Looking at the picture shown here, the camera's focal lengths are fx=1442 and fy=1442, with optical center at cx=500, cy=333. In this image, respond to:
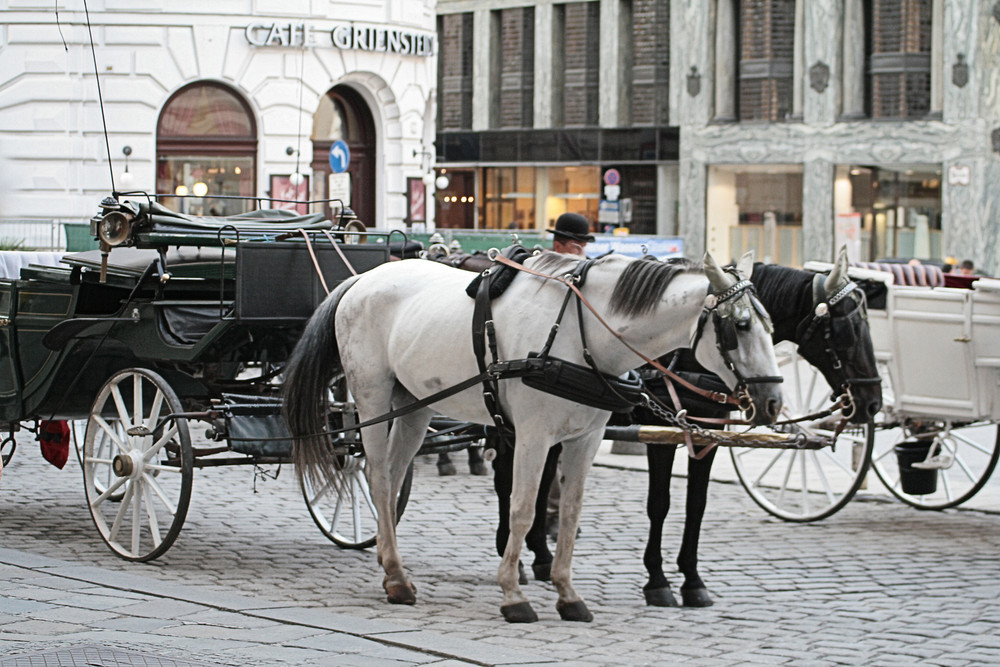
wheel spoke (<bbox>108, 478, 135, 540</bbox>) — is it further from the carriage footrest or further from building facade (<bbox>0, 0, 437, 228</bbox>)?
building facade (<bbox>0, 0, 437, 228</bbox>)

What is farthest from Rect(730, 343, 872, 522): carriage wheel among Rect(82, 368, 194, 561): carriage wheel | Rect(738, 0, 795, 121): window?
Rect(738, 0, 795, 121): window

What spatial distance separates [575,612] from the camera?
6.81 metres

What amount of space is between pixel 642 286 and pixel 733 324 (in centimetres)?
52

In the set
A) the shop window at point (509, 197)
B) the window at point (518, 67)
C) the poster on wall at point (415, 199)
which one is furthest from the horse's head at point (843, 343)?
the window at point (518, 67)

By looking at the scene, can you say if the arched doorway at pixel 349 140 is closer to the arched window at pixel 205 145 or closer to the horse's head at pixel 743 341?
the arched window at pixel 205 145

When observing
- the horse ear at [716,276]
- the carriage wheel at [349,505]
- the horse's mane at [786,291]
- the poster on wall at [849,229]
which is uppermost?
the poster on wall at [849,229]

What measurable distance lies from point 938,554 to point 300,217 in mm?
4539

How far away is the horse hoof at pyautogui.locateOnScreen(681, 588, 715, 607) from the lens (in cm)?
722

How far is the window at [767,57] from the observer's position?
41094mm

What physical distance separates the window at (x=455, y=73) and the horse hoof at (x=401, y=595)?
137 ft

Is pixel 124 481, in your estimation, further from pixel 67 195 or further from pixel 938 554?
pixel 67 195

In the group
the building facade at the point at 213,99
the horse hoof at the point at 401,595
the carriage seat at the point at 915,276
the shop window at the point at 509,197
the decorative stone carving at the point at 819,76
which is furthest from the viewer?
the shop window at the point at 509,197

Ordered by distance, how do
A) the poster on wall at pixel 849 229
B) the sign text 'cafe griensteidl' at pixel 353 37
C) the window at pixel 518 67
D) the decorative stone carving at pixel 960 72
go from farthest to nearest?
the window at pixel 518 67, the decorative stone carving at pixel 960 72, the poster on wall at pixel 849 229, the sign text 'cafe griensteidl' at pixel 353 37

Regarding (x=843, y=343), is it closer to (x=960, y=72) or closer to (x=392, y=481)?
(x=392, y=481)
